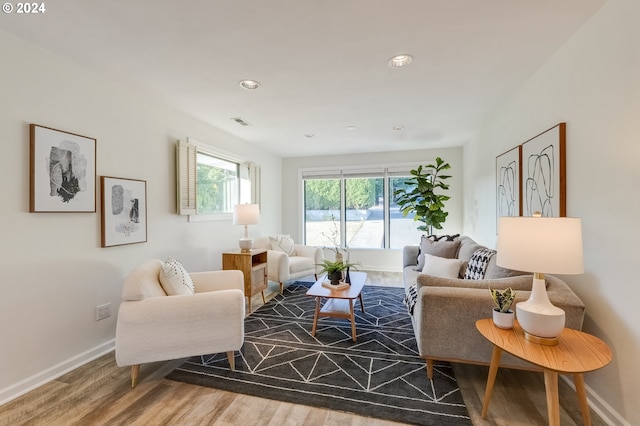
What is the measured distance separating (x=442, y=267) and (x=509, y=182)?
115 centimetres

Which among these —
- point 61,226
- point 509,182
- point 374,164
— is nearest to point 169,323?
point 61,226

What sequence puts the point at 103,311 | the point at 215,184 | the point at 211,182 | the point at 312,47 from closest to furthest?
the point at 312,47
the point at 103,311
the point at 211,182
the point at 215,184

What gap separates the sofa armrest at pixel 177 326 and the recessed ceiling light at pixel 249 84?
1.84 m

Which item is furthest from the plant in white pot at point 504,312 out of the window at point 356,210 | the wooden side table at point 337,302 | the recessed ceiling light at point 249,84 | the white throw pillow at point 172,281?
the window at point 356,210

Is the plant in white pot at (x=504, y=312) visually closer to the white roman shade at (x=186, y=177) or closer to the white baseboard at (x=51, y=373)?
the white baseboard at (x=51, y=373)

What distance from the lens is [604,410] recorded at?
5.37 ft

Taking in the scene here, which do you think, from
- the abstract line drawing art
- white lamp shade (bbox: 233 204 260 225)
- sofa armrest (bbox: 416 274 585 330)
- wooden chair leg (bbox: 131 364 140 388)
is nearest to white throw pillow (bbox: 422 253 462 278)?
the abstract line drawing art

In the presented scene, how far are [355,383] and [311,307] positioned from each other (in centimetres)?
157

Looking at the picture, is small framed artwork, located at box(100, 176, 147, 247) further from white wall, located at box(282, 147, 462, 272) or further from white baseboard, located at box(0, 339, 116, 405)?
white wall, located at box(282, 147, 462, 272)

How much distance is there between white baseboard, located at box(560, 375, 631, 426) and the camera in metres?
1.54

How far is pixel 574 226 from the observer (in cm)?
139

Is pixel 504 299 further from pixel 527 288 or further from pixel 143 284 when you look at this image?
pixel 143 284

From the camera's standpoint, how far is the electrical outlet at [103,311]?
2431mm

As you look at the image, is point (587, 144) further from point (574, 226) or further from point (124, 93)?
point (124, 93)
